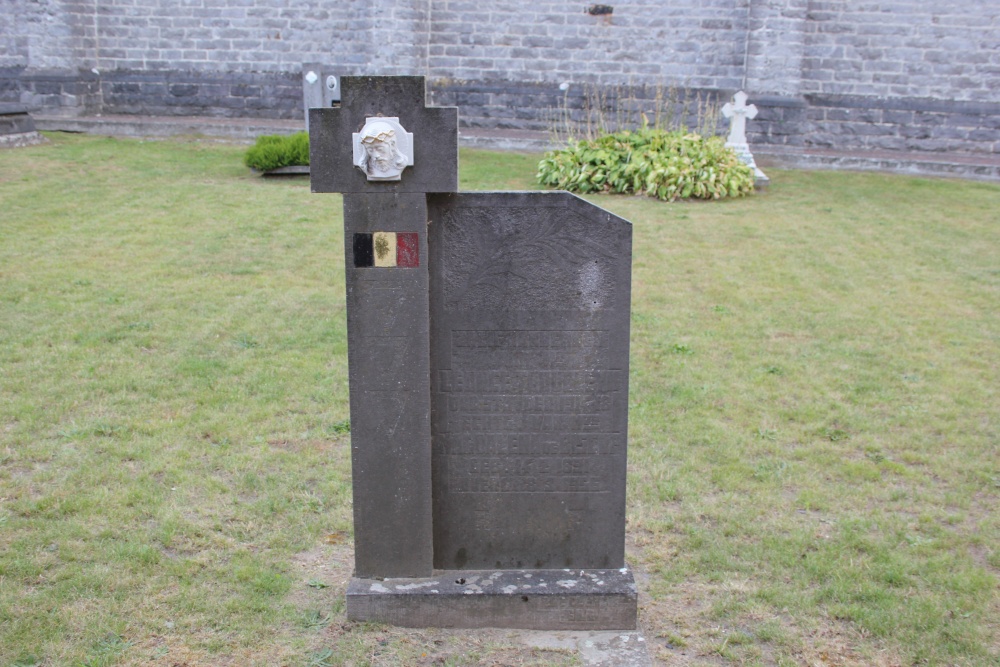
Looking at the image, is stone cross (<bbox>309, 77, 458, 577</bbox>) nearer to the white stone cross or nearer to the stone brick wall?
the white stone cross

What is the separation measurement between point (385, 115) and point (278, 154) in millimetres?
10315

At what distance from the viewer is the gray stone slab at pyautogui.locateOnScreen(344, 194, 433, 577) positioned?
307 cm

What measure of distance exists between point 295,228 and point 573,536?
23.9 ft

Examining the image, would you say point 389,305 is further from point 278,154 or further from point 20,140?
point 20,140

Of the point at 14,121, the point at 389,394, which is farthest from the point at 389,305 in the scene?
the point at 14,121

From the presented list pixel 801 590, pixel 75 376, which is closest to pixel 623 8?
pixel 75 376

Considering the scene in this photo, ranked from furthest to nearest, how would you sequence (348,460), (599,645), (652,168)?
1. (652,168)
2. (348,460)
3. (599,645)

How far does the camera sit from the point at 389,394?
3203mm

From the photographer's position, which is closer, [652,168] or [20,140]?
[652,168]

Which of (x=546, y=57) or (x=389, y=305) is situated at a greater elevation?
(x=546, y=57)

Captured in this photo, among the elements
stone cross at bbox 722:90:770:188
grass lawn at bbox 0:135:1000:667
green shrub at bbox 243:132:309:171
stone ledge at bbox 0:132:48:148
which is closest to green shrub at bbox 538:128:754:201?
stone cross at bbox 722:90:770:188

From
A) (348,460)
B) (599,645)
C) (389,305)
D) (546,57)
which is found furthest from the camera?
(546,57)

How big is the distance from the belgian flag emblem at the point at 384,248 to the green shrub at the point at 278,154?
1027 cm

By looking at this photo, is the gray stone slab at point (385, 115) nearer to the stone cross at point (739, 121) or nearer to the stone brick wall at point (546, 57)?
the stone cross at point (739, 121)
